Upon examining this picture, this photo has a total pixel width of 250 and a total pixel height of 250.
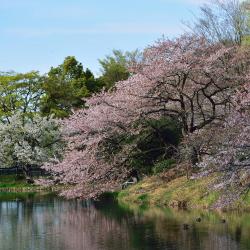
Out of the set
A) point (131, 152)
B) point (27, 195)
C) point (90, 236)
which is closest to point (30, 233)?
point (90, 236)

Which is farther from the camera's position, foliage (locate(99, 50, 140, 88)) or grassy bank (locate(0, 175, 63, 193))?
foliage (locate(99, 50, 140, 88))

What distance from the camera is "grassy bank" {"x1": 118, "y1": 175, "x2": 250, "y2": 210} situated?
2566 centimetres

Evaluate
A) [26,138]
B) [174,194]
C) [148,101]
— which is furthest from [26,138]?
[174,194]

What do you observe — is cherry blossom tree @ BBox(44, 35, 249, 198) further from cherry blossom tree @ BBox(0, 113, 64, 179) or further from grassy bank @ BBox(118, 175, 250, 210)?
cherry blossom tree @ BBox(0, 113, 64, 179)

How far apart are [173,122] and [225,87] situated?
3499 mm

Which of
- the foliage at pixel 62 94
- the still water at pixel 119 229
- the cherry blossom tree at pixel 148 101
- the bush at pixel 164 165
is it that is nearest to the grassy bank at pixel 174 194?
the bush at pixel 164 165

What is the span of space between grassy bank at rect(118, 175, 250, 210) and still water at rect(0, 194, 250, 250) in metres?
1.15

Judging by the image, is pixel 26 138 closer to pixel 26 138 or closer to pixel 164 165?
pixel 26 138

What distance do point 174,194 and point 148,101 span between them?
484 cm

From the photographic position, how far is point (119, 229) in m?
21.8

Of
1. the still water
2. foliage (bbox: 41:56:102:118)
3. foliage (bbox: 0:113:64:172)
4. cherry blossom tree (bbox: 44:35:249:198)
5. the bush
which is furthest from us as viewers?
foliage (bbox: 41:56:102:118)

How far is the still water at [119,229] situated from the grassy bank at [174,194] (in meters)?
1.15

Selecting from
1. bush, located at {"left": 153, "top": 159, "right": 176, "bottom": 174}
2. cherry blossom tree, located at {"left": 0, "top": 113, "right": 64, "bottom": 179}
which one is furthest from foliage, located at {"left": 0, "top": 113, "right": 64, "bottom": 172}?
bush, located at {"left": 153, "top": 159, "right": 176, "bottom": 174}

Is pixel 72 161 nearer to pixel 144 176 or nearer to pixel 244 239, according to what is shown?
pixel 144 176
